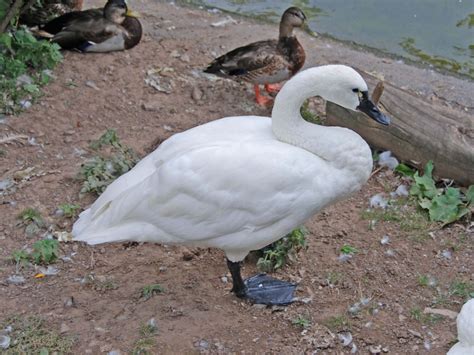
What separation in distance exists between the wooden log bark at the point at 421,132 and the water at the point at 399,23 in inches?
94.7

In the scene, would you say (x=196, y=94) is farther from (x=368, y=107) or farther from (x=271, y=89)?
(x=368, y=107)

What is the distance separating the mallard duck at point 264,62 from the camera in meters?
6.22

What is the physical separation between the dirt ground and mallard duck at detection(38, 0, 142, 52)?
19.9 inches

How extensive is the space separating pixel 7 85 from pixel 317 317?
10.7 feet

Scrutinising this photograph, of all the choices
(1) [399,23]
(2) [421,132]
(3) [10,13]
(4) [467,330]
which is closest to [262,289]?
(4) [467,330]

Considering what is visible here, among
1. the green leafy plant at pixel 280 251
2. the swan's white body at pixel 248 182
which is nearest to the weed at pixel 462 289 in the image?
the green leafy plant at pixel 280 251

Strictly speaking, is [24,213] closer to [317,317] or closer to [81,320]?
[81,320]

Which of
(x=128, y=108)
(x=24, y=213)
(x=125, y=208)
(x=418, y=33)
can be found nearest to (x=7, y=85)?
(x=128, y=108)

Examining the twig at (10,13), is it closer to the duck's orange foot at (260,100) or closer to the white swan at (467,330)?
the duck's orange foot at (260,100)

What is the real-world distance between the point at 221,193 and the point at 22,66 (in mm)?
3071

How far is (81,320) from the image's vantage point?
4.01 m

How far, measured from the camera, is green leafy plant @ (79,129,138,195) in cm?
497

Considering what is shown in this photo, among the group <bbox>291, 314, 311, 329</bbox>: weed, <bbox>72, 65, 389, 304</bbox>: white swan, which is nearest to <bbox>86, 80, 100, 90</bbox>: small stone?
<bbox>72, 65, 389, 304</bbox>: white swan

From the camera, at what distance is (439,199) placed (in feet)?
16.7
